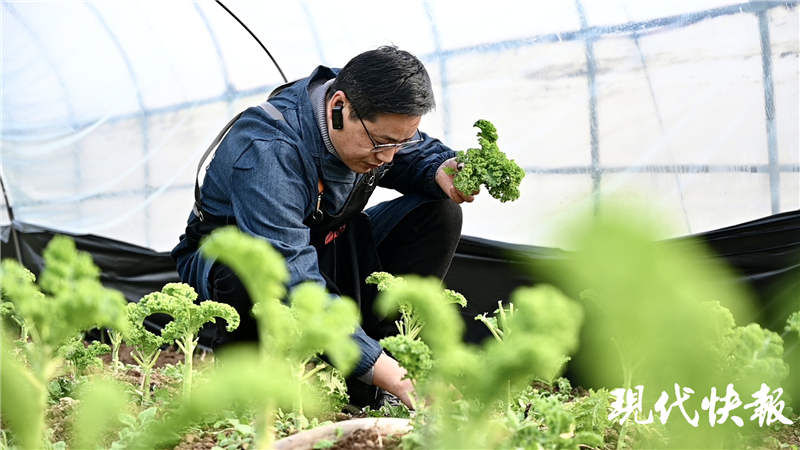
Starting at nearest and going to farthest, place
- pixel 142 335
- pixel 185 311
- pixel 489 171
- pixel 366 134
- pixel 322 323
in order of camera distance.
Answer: pixel 322 323 < pixel 185 311 < pixel 142 335 < pixel 366 134 < pixel 489 171

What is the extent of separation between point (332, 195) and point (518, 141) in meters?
1.28

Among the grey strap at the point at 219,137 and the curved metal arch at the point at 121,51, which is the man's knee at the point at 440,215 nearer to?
the grey strap at the point at 219,137

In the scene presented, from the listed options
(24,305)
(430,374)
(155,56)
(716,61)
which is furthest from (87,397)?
(155,56)

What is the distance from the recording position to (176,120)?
450 centimetres

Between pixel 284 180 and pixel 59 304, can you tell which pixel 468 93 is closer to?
pixel 284 180

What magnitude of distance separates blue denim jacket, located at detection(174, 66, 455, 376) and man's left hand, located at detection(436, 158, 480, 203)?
0.17 ft

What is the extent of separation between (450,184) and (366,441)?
1.18 m

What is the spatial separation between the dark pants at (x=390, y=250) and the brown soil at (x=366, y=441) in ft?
3.72

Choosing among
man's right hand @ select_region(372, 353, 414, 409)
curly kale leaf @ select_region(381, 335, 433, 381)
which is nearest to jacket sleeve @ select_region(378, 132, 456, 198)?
man's right hand @ select_region(372, 353, 414, 409)

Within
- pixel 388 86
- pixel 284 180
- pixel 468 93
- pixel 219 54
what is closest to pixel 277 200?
pixel 284 180

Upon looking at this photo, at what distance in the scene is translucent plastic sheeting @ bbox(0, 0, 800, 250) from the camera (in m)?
2.87

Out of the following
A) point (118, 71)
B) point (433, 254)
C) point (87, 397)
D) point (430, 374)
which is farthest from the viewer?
point (118, 71)

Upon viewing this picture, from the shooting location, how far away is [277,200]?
77.4 inches

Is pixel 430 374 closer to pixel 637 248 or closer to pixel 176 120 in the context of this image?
pixel 637 248
